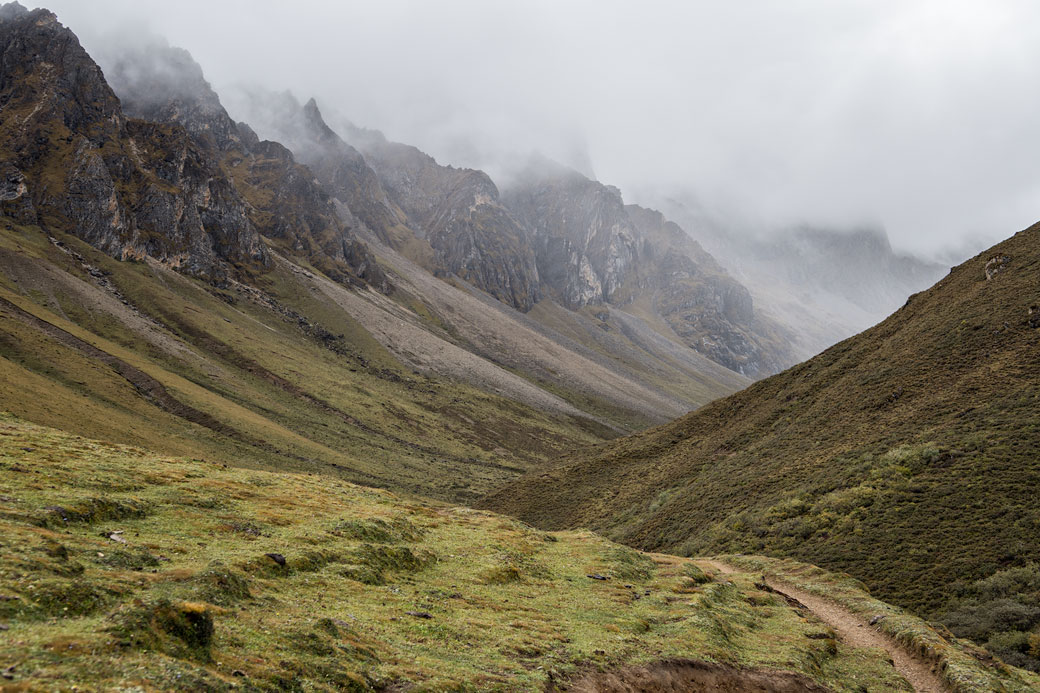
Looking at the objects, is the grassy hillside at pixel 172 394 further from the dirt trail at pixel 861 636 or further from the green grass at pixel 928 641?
the green grass at pixel 928 641

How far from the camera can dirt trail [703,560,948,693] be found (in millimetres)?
28406

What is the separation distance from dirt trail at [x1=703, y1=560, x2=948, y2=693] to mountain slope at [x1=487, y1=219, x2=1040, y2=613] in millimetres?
5921

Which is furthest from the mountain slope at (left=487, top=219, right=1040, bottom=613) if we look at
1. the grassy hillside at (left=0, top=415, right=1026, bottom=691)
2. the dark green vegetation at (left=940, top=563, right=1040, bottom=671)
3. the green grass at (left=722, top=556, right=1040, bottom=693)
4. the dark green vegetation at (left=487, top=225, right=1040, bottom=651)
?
the grassy hillside at (left=0, top=415, right=1026, bottom=691)

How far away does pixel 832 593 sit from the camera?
133 feet

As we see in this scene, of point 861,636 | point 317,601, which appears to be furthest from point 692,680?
point 861,636

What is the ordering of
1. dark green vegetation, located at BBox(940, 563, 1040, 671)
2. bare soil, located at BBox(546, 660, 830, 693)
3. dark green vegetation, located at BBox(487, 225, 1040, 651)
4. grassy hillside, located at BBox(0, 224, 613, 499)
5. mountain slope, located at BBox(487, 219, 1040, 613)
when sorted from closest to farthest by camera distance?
bare soil, located at BBox(546, 660, 830, 693)
dark green vegetation, located at BBox(940, 563, 1040, 671)
dark green vegetation, located at BBox(487, 225, 1040, 651)
mountain slope, located at BBox(487, 219, 1040, 613)
grassy hillside, located at BBox(0, 224, 613, 499)

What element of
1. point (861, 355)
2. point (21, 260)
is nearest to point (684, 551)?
point (861, 355)

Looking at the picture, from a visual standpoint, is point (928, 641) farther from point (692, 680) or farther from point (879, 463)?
point (879, 463)

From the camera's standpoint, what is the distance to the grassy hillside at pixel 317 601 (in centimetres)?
1454

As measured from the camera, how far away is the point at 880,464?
180ft

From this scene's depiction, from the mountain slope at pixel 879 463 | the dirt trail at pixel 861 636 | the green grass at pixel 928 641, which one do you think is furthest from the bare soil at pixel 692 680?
the mountain slope at pixel 879 463

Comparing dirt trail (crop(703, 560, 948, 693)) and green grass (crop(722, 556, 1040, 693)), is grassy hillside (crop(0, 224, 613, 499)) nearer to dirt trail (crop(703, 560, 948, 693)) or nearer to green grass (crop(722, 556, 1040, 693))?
dirt trail (crop(703, 560, 948, 693))

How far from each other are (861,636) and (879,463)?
26021 mm

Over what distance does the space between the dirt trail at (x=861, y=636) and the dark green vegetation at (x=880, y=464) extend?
5846mm
